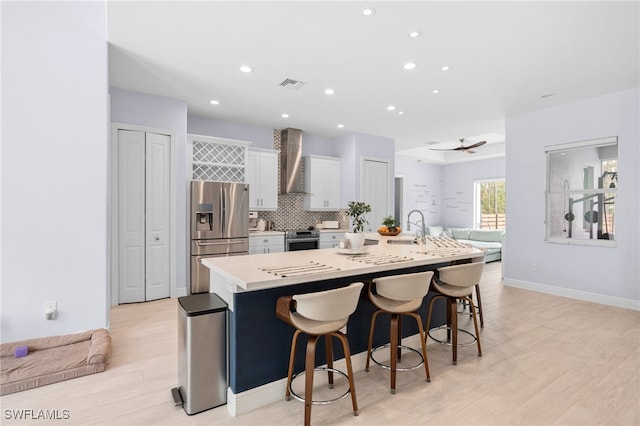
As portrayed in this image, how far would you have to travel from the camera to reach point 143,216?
4.54m

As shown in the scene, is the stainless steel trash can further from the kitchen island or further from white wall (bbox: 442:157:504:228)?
white wall (bbox: 442:157:504:228)

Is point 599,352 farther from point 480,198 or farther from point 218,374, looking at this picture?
point 480,198

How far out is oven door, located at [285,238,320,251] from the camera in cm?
595

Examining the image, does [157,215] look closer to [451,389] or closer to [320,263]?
[320,263]

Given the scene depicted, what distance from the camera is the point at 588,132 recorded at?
480 centimetres

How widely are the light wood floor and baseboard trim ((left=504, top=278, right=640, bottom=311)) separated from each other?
1.03 metres

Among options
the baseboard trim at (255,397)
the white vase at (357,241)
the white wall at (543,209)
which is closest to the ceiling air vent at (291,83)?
the white vase at (357,241)

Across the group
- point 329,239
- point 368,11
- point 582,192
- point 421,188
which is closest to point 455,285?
point 368,11

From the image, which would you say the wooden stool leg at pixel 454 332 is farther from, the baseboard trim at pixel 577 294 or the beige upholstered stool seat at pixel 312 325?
the baseboard trim at pixel 577 294

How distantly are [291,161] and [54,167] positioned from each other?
387cm

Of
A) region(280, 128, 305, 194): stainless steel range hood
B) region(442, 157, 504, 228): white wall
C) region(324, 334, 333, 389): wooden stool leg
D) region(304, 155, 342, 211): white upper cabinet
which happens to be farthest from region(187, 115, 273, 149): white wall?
region(442, 157, 504, 228): white wall

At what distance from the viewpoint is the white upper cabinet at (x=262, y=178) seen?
5940 mm

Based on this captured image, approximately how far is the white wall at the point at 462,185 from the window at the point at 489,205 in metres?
0.18

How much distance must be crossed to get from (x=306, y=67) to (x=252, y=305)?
273 cm
